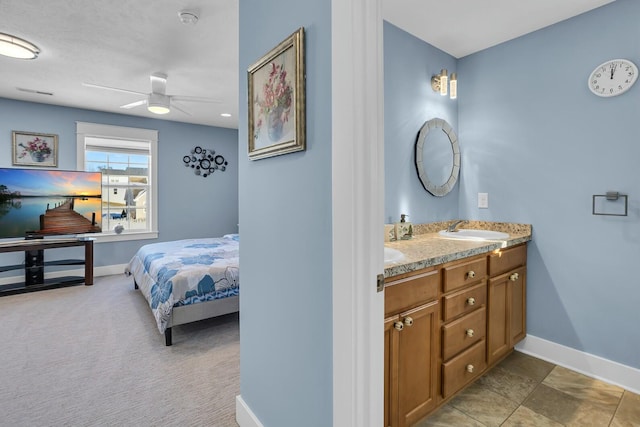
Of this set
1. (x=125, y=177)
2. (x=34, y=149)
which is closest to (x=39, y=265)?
(x=34, y=149)

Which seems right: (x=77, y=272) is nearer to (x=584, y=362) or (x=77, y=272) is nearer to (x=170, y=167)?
(x=170, y=167)

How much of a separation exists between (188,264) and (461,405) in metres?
2.38

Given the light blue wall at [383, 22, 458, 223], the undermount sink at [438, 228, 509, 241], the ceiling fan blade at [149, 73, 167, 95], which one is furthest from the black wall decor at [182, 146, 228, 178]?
the undermount sink at [438, 228, 509, 241]

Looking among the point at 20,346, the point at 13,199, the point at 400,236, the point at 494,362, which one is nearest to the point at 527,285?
the point at 494,362

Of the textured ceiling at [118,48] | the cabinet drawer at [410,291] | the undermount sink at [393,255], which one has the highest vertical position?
the textured ceiling at [118,48]

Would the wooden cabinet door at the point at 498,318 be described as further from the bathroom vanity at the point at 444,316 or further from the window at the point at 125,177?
the window at the point at 125,177

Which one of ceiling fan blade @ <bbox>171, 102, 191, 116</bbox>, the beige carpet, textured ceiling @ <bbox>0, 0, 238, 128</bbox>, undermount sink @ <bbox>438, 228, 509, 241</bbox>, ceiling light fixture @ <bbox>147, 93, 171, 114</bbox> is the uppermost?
ceiling fan blade @ <bbox>171, 102, 191, 116</bbox>

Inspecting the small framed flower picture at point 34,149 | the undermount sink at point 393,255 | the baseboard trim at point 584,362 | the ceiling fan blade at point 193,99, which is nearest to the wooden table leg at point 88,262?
the small framed flower picture at point 34,149

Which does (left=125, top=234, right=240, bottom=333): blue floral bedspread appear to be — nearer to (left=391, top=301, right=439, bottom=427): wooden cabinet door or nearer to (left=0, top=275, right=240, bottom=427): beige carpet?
(left=0, top=275, right=240, bottom=427): beige carpet

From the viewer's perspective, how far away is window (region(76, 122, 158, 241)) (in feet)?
15.9

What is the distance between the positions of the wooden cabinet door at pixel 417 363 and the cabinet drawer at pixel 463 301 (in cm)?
9

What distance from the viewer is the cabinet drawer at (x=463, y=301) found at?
1.62 m

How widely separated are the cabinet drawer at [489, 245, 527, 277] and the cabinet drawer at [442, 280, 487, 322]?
0.15 meters

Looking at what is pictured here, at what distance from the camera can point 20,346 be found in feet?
8.27
